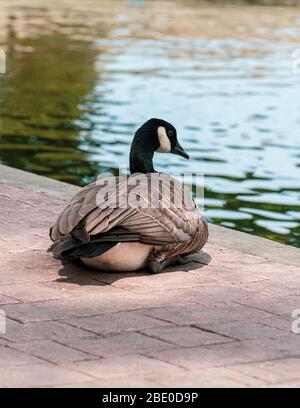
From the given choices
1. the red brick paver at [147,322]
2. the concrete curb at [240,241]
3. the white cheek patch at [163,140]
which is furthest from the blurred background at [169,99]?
the red brick paver at [147,322]

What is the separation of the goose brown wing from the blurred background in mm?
2247

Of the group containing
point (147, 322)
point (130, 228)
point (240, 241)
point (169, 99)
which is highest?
point (130, 228)

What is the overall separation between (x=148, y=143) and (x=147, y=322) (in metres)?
1.83

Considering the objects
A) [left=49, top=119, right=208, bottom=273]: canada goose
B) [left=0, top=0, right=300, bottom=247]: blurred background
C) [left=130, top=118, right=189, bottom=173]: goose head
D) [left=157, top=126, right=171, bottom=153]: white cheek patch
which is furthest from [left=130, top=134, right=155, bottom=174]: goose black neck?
[left=0, top=0, right=300, bottom=247]: blurred background

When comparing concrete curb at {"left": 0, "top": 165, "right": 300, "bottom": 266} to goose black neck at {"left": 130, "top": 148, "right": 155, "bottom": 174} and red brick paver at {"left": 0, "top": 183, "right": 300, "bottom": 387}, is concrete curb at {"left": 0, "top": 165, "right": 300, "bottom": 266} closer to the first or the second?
red brick paver at {"left": 0, "top": 183, "right": 300, "bottom": 387}

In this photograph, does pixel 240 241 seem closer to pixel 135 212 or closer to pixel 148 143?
pixel 148 143

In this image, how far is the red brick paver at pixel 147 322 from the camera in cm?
494

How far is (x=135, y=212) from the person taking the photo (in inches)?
257

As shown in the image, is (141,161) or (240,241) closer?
(141,161)

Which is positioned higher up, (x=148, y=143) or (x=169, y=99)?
(x=148, y=143)

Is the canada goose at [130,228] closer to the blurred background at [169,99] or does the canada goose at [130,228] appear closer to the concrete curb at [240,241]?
the concrete curb at [240,241]

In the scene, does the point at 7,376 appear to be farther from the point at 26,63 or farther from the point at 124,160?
the point at 26,63

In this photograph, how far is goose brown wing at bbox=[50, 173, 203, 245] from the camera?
636 centimetres

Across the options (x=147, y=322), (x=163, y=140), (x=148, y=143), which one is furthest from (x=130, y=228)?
(x=163, y=140)
